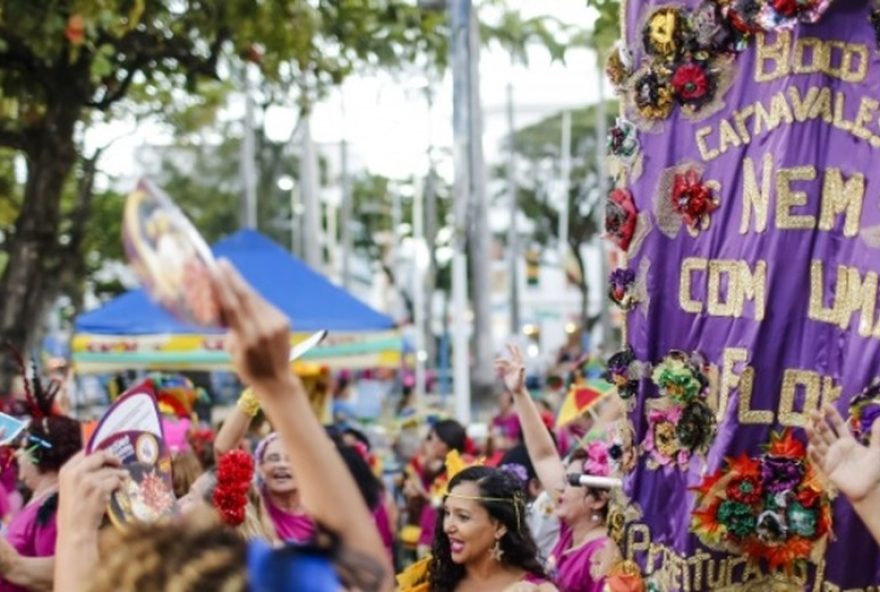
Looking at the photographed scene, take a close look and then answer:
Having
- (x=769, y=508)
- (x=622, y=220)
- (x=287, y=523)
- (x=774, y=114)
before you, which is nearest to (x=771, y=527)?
(x=769, y=508)

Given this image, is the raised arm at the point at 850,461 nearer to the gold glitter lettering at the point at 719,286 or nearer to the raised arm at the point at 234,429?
the gold glitter lettering at the point at 719,286

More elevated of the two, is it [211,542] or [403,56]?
[403,56]

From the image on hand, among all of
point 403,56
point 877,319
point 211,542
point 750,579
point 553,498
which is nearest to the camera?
point 211,542

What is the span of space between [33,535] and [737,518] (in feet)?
8.34

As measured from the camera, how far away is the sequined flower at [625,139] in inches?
211

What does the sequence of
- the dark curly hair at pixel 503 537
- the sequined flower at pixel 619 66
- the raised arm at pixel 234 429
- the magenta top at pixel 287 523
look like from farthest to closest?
the raised arm at pixel 234 429
the magenta top at pixel 287 523
the dark curly hair at pixel 503 537
the sequined flower at pixel 619 66

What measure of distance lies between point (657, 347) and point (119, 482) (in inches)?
75.8

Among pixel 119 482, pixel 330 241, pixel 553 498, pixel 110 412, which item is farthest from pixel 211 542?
pixel 330 241

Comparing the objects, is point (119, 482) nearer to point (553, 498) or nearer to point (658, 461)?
point (658, 461)

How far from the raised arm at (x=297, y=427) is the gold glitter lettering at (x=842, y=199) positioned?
6.97ft

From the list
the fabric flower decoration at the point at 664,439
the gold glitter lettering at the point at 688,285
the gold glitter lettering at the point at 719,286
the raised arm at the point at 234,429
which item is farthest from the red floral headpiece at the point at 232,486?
the gold glitter lettering at the point at 719,286

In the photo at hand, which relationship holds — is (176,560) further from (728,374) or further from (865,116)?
(865,116)

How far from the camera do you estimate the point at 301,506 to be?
679cm

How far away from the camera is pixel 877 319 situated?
4730mm
